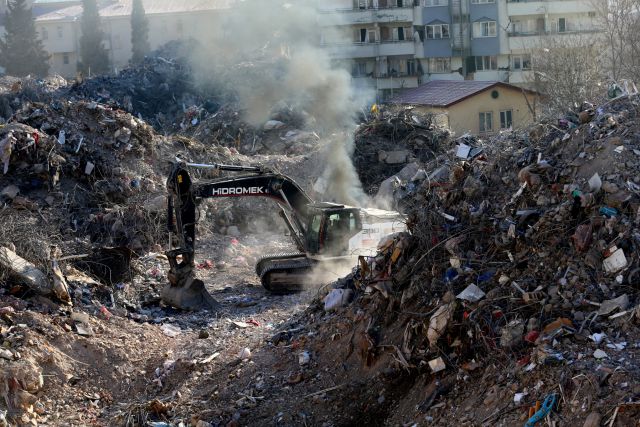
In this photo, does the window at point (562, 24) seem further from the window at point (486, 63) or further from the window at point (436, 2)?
the window at point (436, 2)

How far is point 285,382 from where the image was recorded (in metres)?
10.1

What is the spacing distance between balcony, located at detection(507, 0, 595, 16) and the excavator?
98.3 feet

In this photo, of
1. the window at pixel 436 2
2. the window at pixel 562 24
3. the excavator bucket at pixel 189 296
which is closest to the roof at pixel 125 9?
the window at pixel 436 2

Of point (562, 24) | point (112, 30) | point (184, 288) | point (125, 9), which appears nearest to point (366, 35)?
point (562, 24)

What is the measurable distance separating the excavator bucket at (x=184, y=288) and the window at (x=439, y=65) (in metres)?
32.5

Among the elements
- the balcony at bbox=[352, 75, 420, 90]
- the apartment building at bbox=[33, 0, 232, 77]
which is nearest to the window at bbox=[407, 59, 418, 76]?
the balcony at bbox=[352, 75, 420, 90]

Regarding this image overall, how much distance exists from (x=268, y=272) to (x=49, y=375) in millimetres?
4997

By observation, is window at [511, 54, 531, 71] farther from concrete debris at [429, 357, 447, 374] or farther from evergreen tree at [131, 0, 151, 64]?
concrete debris at [429, 357, 447, 374]

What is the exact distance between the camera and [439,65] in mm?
44656

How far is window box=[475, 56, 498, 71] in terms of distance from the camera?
43938 mm

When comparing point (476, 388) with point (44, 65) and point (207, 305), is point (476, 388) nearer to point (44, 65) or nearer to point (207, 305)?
point (207, 305)

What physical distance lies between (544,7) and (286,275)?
3133 cm

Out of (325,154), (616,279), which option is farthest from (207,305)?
(325,154)

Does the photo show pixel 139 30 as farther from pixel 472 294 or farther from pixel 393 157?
pixel 472 294
